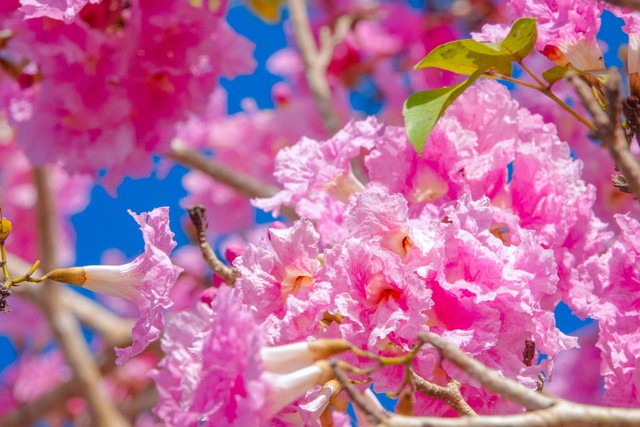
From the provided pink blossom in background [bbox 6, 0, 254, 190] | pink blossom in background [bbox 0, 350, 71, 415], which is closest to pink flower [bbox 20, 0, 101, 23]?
pink blossom in background [bbox 6, 0, 254, 190]

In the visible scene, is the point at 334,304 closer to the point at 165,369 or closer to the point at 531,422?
the point at 165,369

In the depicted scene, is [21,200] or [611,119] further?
[21,200]

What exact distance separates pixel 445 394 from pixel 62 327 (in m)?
1.91

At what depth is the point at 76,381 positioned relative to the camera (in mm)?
2600

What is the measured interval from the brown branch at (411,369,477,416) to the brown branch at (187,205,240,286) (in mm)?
327

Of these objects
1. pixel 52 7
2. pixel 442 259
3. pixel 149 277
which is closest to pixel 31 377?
pixel 52 7

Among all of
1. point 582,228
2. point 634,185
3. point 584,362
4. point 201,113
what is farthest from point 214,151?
point 634,185

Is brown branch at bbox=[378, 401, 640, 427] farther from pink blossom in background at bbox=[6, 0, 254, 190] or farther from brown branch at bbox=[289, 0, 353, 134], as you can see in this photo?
brown branch at bbox=[289, 0, 353, 134]

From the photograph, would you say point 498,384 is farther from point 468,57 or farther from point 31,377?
Result: point 31,377

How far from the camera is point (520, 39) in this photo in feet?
3.74

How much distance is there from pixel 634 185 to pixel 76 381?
209 cm

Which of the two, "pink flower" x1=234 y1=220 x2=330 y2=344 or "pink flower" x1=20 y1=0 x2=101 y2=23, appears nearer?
"pink flower" x1=234 y1=220 x2=330 y2=344

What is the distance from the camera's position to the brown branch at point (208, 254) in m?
1.24

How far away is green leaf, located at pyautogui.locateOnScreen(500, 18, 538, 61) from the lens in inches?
44.4
